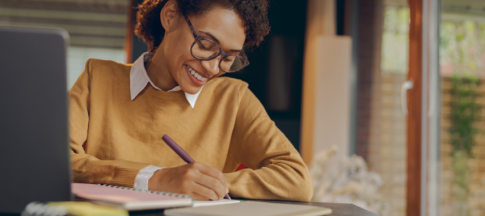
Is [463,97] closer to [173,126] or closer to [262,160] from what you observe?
[262,160]

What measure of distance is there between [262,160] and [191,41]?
0.38 meters

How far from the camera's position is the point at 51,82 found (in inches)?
17.9

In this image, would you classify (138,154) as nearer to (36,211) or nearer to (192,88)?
(192,88)

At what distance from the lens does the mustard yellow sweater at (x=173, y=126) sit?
1.07 metres

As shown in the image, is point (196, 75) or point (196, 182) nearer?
point (196, 182)

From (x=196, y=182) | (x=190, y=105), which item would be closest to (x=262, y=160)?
(x=190, y=105)

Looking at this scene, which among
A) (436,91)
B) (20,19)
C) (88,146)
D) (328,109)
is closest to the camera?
(88,146)

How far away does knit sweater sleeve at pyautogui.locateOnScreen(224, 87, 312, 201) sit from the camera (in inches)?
35.8

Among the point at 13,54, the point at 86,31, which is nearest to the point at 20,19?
the point at 86,31

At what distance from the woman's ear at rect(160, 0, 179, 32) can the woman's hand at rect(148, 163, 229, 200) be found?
0.50 m

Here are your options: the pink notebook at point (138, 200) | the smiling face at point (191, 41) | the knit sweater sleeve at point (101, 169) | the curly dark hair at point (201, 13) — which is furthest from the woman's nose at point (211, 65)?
the pink notebook at point (138, 200)

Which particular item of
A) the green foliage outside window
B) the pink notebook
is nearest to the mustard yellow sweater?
the pink notebook

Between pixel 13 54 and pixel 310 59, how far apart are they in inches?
108

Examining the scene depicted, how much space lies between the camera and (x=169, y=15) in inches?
44.4
